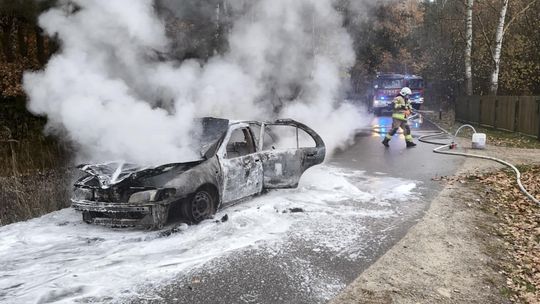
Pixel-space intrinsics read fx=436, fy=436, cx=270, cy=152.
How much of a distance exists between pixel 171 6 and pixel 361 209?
677 cm

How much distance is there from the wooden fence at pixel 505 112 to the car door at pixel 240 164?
41.4 feet

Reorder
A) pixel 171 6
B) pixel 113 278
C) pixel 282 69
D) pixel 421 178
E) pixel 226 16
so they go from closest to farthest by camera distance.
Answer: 1. pixel 113 278
2. pixel 421 178
3. pixel 171 6
4. pixel 226 16
5. pixel 282 69

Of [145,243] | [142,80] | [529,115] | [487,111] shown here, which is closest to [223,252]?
[145,243]

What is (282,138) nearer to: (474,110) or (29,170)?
(29,170)

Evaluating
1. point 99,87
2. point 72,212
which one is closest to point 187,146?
point 99,87

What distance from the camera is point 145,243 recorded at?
5418mm

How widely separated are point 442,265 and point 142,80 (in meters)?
5.95

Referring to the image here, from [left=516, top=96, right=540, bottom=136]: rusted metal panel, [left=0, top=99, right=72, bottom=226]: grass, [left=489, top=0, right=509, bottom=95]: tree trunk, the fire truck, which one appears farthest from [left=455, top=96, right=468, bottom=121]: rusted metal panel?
[left=0, top=99, right=72, bottom=226]: grass

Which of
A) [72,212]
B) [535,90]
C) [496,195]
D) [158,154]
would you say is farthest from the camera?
[535,90]

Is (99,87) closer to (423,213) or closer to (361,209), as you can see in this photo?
(361,209)

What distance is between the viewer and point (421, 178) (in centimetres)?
955

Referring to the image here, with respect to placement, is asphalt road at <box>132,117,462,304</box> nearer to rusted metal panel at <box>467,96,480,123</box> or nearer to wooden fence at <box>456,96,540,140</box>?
wooden fence at <box>456,96,540,140</box>

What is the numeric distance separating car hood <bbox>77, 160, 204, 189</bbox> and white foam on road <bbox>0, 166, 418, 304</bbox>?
0.68m

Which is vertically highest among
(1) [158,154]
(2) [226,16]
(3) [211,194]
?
(2) [226,16]
